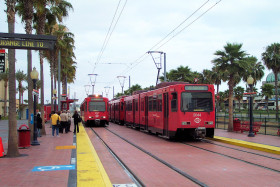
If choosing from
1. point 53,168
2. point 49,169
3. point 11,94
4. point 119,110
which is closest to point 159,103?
point 11,94

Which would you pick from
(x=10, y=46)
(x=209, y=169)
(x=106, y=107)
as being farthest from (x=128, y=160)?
(x=106, y=107)

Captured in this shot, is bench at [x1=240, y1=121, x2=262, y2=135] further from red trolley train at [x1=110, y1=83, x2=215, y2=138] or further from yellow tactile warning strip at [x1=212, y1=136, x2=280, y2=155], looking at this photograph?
red trolley train at [x1=110, y1=83, x2=215, y2=138]

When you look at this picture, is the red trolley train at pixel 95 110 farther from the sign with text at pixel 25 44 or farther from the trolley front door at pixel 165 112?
the sign with text at pixel 25 44

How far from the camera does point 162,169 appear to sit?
943cm

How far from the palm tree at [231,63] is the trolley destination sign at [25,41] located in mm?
14709

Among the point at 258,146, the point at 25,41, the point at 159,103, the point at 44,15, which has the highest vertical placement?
the point at 44,15

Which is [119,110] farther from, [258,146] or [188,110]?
[258,146]

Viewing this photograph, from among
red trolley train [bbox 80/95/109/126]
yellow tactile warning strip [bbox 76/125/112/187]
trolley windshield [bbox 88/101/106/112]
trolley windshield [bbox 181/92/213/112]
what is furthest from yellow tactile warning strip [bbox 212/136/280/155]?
trolley windshield [bbox 88/101/106/112]

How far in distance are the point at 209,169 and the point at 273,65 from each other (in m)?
39.7

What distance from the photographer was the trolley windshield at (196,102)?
16703mm

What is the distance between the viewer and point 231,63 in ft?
74.8

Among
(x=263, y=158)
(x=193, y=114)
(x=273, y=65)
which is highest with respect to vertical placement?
(x=273, y=65)

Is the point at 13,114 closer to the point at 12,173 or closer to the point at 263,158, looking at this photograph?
the point at 12,173

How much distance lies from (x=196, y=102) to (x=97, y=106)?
16.9 meters
